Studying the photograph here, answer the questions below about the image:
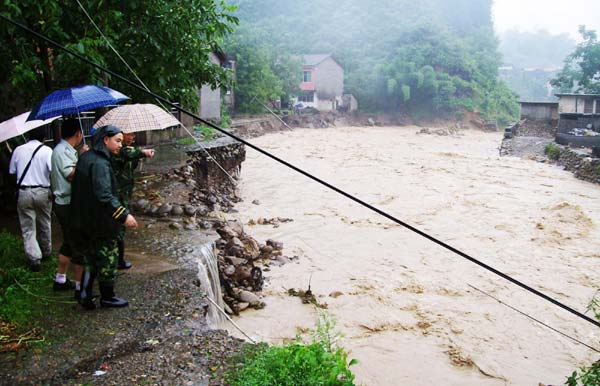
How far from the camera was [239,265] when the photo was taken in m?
8.73

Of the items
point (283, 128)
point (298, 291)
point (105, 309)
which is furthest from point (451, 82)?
point (105, 309)

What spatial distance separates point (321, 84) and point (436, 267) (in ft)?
133

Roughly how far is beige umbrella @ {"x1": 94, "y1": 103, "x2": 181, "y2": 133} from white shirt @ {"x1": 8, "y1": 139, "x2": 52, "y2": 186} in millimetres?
988

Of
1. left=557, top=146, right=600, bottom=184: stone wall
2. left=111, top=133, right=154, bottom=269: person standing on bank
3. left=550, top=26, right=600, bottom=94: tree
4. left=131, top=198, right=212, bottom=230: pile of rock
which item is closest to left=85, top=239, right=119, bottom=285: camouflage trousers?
left=111, top=133, right=154, bottom=269: person standing on bank

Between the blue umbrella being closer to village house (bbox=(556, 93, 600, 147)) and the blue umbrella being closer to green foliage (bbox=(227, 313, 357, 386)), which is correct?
green foliage (bbox=(227, 313, 357, 386))

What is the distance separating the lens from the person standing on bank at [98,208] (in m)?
4.81

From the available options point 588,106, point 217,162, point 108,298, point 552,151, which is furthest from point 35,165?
point 588,106

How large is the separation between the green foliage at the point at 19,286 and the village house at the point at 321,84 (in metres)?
42.3

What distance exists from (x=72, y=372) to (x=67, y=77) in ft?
19.0

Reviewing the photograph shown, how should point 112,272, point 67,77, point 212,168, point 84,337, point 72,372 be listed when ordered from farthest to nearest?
point 212,168, point 67,77, point 112,272, point 84,337, point 72,372

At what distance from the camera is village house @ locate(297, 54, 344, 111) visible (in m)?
48.9

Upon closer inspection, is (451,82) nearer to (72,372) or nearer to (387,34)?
(387,34)

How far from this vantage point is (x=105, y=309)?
17.5 ft

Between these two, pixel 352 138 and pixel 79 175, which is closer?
pixel 79 175
